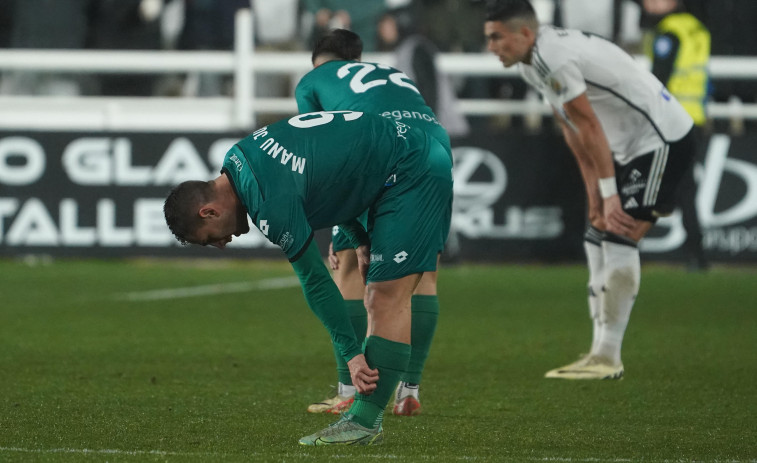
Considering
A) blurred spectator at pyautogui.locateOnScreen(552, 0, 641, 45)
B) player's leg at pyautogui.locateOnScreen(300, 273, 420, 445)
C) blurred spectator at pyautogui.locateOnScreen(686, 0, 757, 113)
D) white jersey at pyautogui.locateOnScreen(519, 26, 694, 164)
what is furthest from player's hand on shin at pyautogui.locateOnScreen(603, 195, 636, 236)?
blurred spectator at pyautogui.locateOnScreen(686, 0, 757, 113)

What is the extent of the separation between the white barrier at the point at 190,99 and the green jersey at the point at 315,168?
8.09 metres

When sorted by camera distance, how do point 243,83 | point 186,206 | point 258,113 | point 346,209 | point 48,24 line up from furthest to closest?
point 48,24 → point 258,113 → point 243,83 → point 346,209 → point 186,206

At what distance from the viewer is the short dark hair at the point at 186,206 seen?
15.2 ft

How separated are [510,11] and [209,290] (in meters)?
4.80

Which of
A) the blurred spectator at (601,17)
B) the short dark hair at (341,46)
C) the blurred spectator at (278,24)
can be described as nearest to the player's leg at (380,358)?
the short dark hair at (341,46)

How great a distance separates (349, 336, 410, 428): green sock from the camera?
495cm

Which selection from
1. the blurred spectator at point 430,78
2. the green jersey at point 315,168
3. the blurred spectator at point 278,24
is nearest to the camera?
the green jersey at point 315,168

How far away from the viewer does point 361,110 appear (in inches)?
225

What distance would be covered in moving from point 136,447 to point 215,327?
3.95m

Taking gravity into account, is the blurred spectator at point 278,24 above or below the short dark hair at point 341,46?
below

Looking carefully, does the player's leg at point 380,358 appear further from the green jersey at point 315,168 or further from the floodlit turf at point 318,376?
the green jersey at point 315,168

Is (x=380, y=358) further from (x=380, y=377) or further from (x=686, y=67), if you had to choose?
(x=686, y=67)

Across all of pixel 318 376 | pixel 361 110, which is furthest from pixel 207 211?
pixel 318 376

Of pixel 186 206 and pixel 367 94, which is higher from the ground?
pixel 367 94
